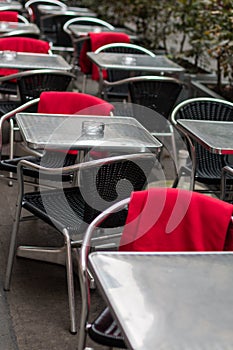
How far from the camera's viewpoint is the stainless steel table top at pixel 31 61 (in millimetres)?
5836

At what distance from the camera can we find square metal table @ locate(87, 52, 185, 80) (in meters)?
6.28

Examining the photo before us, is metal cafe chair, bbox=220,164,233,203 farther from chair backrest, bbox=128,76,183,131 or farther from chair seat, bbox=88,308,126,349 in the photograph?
chair seat, bbox=88,308,126,349

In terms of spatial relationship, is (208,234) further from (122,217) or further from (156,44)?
(156,44)

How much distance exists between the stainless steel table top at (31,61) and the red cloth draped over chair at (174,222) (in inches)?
123

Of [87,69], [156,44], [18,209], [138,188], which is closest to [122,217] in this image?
[138,188]

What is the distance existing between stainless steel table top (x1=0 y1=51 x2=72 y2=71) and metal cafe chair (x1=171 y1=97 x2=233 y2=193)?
4.47 ft

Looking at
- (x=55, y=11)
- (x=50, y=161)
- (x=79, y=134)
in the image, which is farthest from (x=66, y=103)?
(x=55, y=11)

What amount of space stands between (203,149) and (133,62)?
1858 mm

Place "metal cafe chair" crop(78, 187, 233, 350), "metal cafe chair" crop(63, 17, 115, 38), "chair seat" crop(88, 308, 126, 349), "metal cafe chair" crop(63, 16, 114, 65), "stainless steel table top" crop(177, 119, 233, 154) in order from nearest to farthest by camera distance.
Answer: "chair seat" crop(88, 308, 126, 349) → "metal cafe chair" crop(78, 187, 233, 350) → "stainless steel table top" crop(177, 119, 233, 154) → "metal cafe chair" crop(63, 16, 114, 65) → "metal cafe chair" crop(63, 17, 115, 38)

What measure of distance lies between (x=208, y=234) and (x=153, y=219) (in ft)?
0.72

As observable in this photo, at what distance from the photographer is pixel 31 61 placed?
611cm

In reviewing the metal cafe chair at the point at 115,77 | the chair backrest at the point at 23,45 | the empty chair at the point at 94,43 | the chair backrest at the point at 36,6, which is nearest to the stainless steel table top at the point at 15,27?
the empty chair at the point at 94,43

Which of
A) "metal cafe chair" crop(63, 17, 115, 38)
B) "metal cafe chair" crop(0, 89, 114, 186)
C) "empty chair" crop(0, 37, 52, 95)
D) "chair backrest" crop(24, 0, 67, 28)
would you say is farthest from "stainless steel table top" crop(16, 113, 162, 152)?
"chair backrest" crop(24, 0, 67, 28)

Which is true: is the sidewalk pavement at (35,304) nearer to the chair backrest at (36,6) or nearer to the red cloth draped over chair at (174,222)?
the red cloth draped over chair at (174,222)
